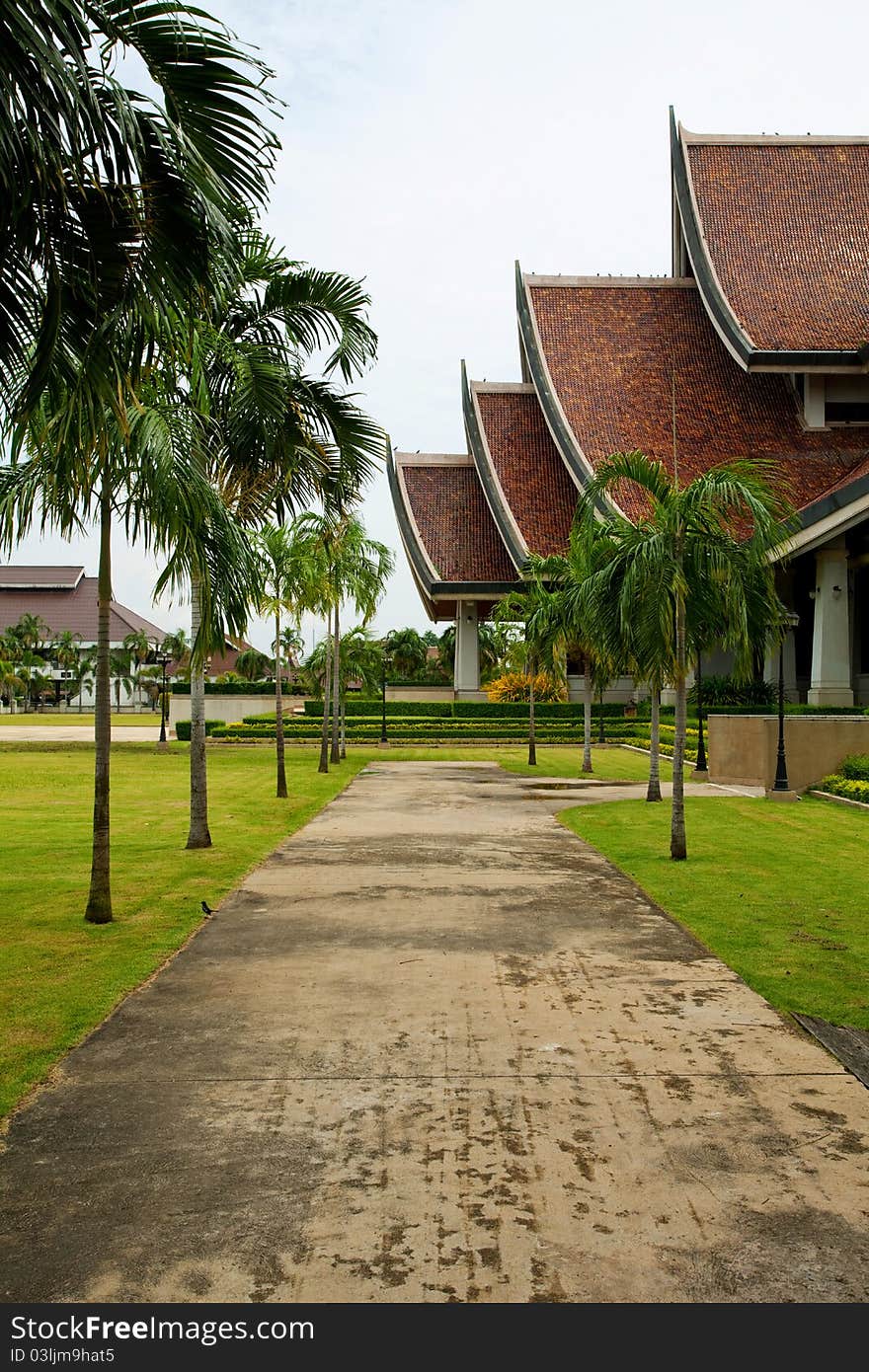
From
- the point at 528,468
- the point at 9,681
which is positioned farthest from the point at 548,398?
the point at 9,681

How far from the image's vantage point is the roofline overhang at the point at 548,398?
4216 cm

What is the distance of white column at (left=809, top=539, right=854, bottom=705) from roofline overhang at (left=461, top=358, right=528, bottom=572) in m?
11.6

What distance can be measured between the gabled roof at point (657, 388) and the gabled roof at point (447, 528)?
8.22 meters

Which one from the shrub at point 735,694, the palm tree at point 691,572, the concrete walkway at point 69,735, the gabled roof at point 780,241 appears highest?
the gabled roof at point 780,241

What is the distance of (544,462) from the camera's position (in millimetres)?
49531

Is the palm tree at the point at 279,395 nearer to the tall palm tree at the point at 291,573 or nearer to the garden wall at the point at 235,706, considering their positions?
the tall palm tree at the point at 291,573

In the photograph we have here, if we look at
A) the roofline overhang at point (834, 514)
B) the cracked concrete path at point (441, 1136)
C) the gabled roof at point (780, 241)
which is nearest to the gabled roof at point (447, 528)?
the gabled roof at point (780, 241)

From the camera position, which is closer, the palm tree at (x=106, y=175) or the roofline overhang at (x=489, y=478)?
the palm tree at (x=106, y=175)

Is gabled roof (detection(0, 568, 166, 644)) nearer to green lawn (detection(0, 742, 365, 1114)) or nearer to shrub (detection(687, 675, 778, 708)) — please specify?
shrub (detection(687, 675, 778, 708))

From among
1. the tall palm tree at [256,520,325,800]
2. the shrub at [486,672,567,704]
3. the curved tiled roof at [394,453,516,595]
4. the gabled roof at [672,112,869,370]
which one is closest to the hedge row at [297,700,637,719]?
the shrub at [486,672,567,704]

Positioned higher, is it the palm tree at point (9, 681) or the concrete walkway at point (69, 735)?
the palm tree at point (9, 681)

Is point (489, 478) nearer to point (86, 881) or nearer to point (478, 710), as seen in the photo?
point (478, 710)

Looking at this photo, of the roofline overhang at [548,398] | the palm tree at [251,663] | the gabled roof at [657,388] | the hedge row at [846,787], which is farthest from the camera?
the palm tree at [251,663]
